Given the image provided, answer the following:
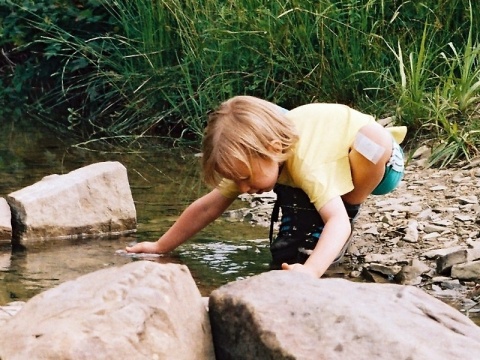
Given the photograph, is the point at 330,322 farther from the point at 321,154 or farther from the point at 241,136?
the point at 321,154

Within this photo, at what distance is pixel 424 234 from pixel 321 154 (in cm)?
81

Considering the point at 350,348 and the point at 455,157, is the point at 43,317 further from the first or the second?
the point at 455,157

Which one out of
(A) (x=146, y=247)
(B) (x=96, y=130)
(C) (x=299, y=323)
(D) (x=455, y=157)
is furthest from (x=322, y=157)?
(B) (x=96, y=130)

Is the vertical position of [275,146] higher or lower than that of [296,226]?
higher

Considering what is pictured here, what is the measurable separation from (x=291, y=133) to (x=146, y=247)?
0.79m

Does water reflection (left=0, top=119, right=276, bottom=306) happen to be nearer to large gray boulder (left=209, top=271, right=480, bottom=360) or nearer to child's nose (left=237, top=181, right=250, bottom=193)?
child's nose (left=237, top=181, right=250, bottom=193)

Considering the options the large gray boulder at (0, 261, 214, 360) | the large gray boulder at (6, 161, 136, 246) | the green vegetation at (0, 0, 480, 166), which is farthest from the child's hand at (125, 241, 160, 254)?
the green vegetation at (0, 0, 480, 166)

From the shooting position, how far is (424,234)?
3834 mm

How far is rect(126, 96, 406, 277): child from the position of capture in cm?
301

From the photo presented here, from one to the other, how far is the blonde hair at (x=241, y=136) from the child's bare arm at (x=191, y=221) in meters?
0.32

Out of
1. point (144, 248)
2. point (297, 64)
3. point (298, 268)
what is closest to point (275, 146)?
point (298, 268)

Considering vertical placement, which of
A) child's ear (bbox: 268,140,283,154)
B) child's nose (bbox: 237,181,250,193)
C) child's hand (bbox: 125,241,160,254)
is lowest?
child's hand (bbox: 125,241,160,254)

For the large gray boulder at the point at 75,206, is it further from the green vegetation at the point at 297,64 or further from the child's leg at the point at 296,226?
the green vegetation at the point at 297,64

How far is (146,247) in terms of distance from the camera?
11.9ft
